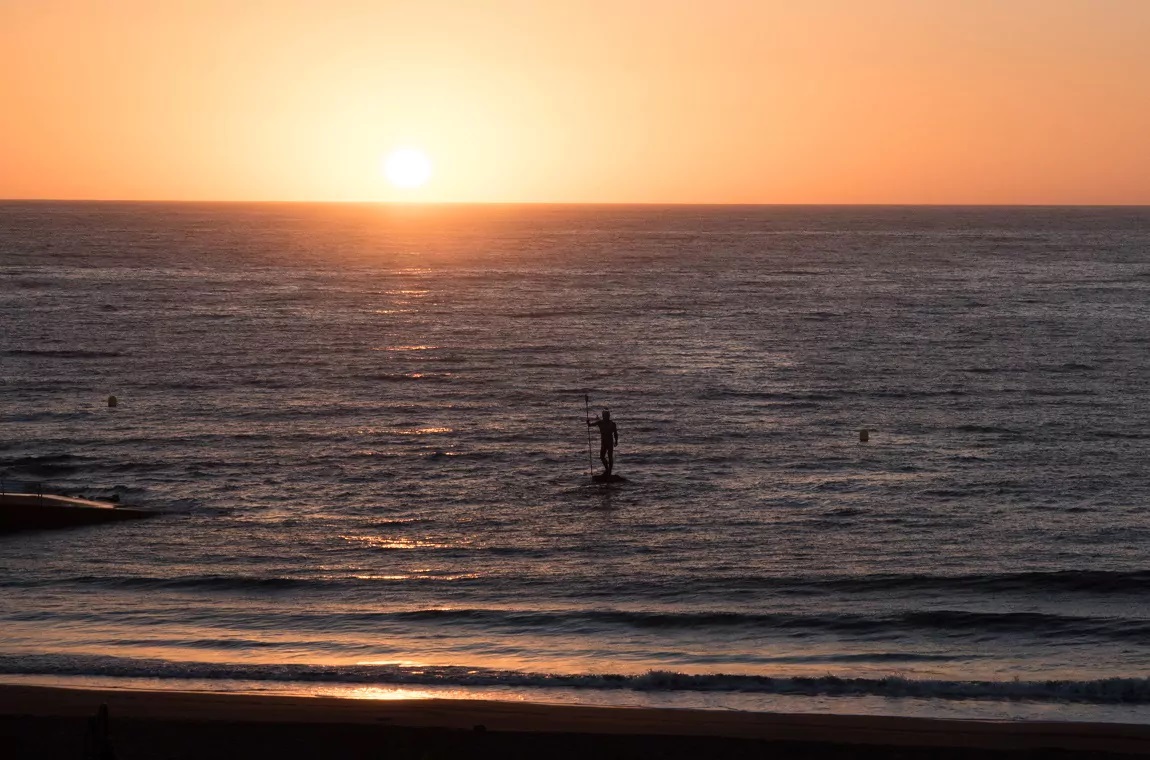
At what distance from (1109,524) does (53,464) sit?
972 inches

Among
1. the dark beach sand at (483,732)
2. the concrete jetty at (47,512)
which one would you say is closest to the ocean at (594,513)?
the concrete jetty at (47,512)

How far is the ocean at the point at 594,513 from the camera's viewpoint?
1733cm

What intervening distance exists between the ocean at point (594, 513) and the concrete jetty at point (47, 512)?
471mm

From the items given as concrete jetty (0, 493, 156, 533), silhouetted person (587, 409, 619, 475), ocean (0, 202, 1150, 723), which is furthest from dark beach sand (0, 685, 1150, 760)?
silhouetted person (587, 409, 619, 475)

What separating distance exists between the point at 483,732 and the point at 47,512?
48.8ft

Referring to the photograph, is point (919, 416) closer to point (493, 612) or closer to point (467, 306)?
point (493, 612)

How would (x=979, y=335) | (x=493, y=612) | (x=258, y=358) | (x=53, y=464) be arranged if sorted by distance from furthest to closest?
1. (x=979, y=335)
2. (x=258, y=358)
3. (x=53, y=464)
4. (x=493, y=612)

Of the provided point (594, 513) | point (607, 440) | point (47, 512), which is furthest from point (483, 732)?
point (607, 440)

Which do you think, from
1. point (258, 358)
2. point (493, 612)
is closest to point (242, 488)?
point (493, 612)

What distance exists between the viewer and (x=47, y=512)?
25.4 meters

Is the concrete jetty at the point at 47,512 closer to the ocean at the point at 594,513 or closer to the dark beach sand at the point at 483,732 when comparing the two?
the ocean at the point at 594,513

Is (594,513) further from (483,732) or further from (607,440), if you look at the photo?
(483,732)

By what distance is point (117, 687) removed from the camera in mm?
16125

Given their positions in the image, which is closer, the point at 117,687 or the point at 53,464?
the point at 117,687
